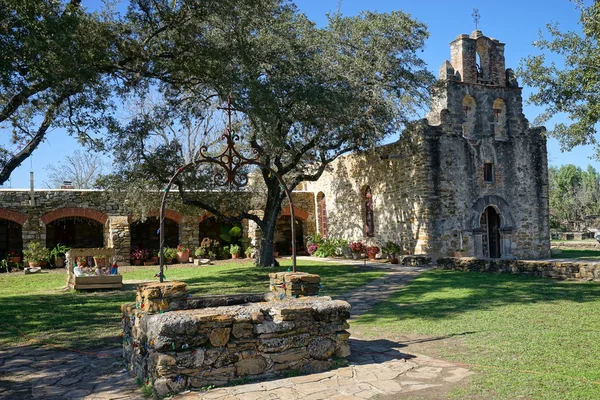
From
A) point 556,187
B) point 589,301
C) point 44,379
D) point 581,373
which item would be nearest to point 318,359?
point 581,373

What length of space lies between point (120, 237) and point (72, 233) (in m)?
4.21

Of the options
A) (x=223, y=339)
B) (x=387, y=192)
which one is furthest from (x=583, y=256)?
(x=223, y=339)

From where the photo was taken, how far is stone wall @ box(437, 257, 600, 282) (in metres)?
11.5

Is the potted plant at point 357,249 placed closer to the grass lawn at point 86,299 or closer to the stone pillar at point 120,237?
the grass lawn at point 86,299

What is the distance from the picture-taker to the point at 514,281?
11711 mm

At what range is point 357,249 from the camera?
19.5 m

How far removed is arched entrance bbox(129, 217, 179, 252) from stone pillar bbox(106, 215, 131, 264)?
7.95ft

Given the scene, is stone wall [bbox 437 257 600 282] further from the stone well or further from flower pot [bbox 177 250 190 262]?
flower pot [bbox 177 250 190 262]

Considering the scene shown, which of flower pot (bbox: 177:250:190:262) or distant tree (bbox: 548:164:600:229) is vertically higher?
distant tree (bbox: 548:164:600:229)

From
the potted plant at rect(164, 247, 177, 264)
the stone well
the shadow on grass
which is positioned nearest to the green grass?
the shadow on grass

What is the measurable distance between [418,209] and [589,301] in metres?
8.81

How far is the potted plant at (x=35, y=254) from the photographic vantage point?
17609 millimetres

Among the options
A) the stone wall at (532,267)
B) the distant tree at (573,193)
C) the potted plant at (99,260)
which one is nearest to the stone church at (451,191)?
the potted plant at (99,260)

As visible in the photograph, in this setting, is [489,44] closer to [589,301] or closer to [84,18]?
[589,301]
